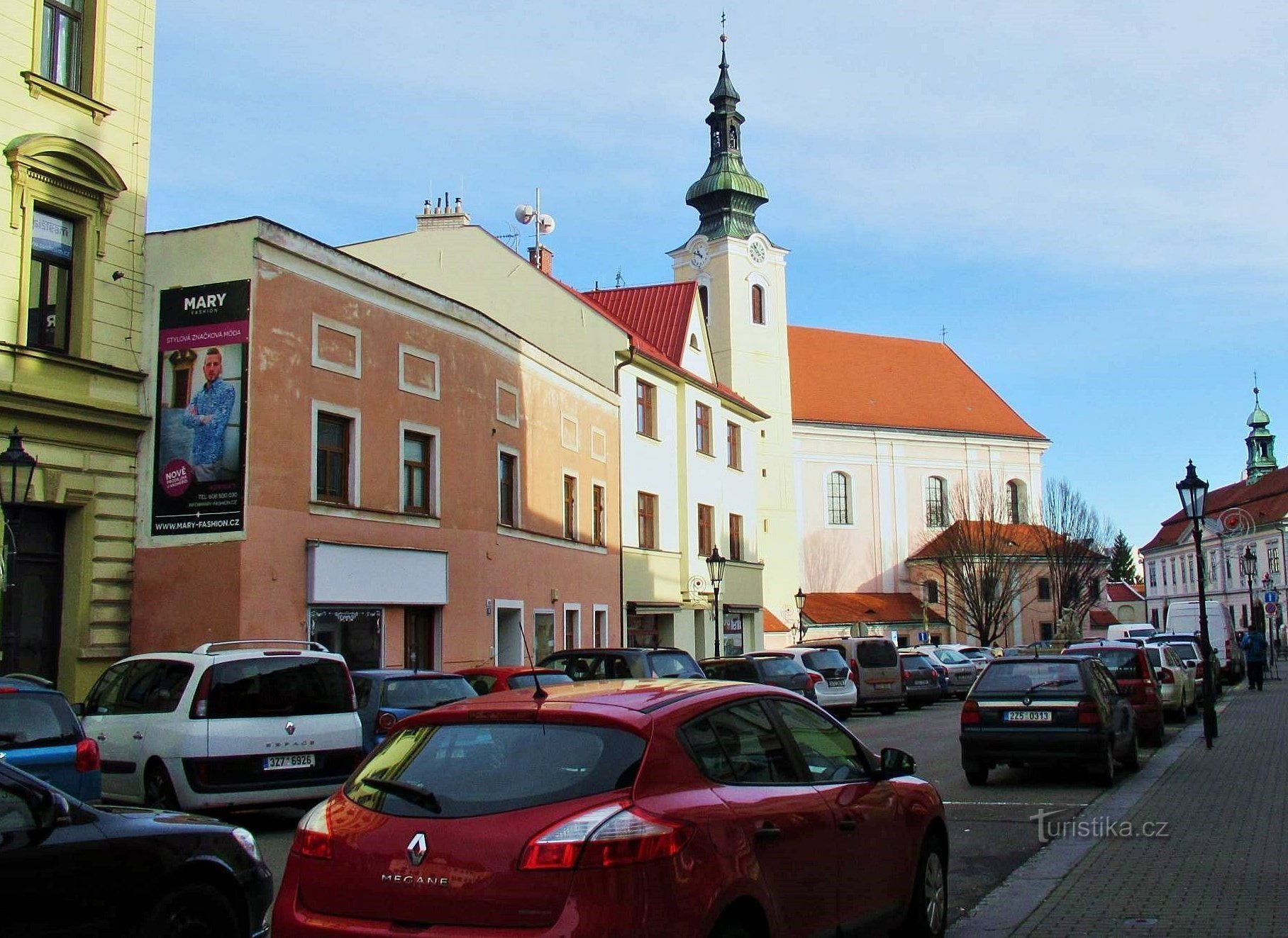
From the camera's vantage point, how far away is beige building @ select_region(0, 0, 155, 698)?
1881 centimetres

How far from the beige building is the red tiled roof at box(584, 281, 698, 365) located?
23.0 m

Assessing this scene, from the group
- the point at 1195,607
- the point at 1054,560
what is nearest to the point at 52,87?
the point at 1195,607

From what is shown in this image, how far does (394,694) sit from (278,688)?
2.24 meters

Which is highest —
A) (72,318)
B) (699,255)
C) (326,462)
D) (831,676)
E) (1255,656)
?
(699,255)

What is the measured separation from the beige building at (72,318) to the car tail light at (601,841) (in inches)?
620

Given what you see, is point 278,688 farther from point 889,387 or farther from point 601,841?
point 889,387

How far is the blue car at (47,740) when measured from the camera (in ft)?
29.2

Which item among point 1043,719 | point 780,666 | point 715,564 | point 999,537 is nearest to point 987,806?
point 1043,719

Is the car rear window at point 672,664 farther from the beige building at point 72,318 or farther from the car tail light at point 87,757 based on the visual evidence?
the car tail light at point 87,757

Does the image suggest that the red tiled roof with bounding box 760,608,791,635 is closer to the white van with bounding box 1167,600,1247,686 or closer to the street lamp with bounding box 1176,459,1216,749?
the white van with bounding box 1167,600,1247,686

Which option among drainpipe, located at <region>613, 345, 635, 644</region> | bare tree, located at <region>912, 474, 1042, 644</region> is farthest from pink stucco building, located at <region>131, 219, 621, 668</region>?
bare tree, located at <region>912, 474, 1042, 644</region>

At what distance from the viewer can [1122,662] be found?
765 inches

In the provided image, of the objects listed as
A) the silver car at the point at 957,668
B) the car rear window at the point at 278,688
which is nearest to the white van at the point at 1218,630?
the silver car at the point at 957,668

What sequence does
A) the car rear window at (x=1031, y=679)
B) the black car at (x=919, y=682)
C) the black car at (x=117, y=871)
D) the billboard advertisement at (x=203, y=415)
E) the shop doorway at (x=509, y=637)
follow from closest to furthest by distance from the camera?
1. the black car at (x=117, y=871)
2. the car rear window at (x=1031, y=679)
3. the billboard advertisement at (x=203, y=415)
4. the shop doorway at (x=509, y=637)
5. the black car at (x=919, y=682)
